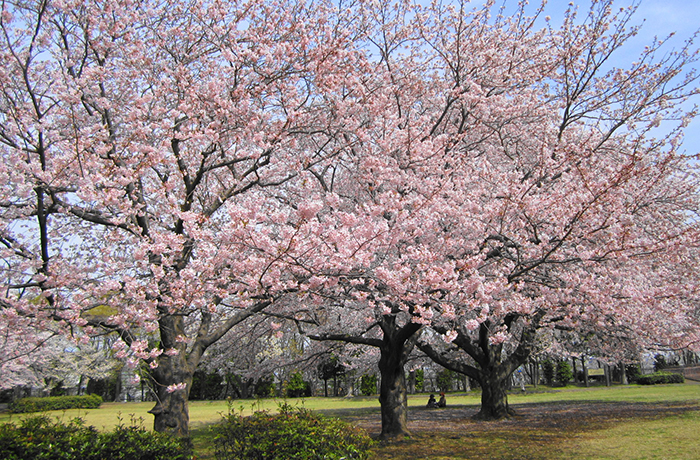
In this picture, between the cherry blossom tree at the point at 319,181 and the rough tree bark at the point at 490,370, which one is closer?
the cherry blossom tree at the point at 319,181

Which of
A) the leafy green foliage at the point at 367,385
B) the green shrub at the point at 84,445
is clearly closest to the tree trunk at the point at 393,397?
the green shrub at the point at 84,445

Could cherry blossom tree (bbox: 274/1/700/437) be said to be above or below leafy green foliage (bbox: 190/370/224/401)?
above

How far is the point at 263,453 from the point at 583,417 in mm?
13779

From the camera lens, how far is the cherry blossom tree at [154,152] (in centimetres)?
614

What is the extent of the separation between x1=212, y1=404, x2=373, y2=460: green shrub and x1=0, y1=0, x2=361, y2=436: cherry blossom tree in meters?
1.67

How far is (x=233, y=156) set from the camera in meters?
8.82

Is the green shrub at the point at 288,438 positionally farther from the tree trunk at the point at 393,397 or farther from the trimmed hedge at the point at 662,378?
the trimmed hedge at the point at 662,378

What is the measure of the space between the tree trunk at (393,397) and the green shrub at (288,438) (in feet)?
19.5

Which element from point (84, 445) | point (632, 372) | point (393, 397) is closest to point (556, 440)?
point (393, 397)

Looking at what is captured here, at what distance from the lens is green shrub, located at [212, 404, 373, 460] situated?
459cm

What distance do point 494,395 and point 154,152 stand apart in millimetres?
13460

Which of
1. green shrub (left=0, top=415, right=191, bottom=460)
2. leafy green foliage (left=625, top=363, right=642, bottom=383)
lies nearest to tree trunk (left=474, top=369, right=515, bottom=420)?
green shrub (left=0, top=415, right=191, bottom=460)

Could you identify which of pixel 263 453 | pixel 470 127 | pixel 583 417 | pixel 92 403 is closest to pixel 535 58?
pixel 470 127

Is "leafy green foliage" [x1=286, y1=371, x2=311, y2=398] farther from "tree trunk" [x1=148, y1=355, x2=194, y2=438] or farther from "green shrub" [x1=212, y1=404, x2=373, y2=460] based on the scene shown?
"green shrub" [x1=212, y1=404, x2=373, y2=460]
